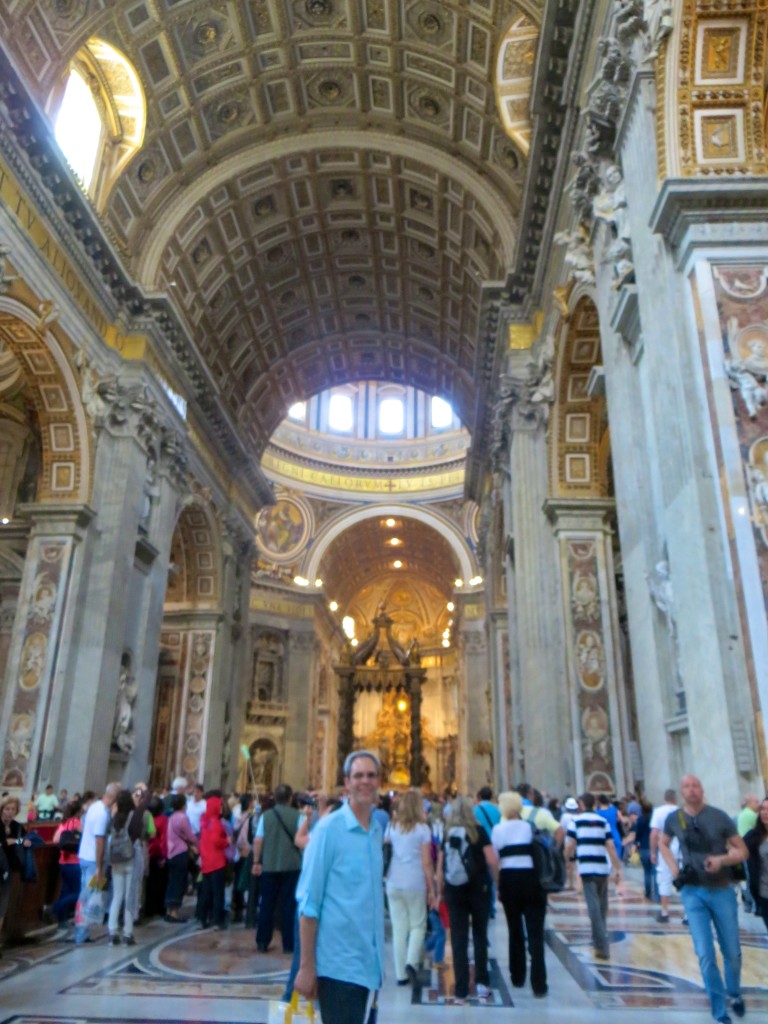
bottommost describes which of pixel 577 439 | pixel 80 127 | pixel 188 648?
pixel 188 648

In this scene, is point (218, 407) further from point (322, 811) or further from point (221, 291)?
point (322, 811)

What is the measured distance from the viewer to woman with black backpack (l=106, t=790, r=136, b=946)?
688 cm

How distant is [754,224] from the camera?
22.2 feet

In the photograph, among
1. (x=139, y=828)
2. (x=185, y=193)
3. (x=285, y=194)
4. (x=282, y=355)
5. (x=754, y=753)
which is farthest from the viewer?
(x=282, y=355)

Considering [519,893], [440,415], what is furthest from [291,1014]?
[440,415]

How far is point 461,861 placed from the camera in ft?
16.3

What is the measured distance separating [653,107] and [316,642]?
32.0 metres

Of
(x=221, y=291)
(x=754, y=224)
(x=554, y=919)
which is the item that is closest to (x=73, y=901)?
(x=554, y=919)

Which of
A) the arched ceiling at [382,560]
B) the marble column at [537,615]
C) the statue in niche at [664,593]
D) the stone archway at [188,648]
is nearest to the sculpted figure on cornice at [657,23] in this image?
the statue in niche at [664,593]

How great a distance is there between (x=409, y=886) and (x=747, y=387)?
4.42m

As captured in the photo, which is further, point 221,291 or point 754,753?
point 221,291

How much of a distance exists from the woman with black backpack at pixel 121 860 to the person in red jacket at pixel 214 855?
820mm

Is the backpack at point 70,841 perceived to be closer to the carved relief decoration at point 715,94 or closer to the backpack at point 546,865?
the backpack at point 546,865

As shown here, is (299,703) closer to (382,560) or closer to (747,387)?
(382,560)
